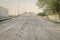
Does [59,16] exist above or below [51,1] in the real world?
below

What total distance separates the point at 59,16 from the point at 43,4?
13.9m

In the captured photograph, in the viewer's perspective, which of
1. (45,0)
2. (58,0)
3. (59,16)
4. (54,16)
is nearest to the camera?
(58,0)

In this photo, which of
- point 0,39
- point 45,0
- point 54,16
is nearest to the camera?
point 0,39

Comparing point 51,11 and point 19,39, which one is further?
point 51,11

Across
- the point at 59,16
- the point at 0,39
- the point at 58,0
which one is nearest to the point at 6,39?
the point at 0,39

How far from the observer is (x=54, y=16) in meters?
58.2

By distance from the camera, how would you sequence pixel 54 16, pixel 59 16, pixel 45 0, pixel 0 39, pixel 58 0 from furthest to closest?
1. pixel 45 0
2. pixel 54 16
3. pixel 59 16
4. pixel 58 0
5. pixel 0 39

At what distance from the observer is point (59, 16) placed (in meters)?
52.6

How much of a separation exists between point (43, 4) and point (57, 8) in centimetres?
1599

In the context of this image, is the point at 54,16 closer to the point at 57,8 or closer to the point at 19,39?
the point at 57,8

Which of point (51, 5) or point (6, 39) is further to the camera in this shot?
point (51, 5)

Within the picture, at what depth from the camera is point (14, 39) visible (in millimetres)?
13172

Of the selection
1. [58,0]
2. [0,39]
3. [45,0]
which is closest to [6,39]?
[0,39]

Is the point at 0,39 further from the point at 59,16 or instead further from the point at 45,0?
the point at 45,0
